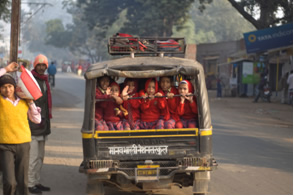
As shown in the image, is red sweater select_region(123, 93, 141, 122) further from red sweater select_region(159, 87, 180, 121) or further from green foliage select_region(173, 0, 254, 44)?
green foliage select_region(173, 0, 254, 44)

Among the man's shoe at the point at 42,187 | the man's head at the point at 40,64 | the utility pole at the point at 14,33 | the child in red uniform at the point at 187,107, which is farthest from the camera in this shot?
the utility pole at the point at 14,33

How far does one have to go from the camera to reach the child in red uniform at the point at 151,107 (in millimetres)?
6852

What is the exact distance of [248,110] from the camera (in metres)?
21.0

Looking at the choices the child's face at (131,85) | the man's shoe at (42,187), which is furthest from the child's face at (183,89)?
the man's shoe at (42,187)

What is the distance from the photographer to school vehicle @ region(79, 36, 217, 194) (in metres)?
6.43

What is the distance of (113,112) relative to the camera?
6883 mm

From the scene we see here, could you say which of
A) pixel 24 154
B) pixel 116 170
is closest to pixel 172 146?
pixel 116 170

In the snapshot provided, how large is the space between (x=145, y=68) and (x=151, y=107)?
1.89 ft

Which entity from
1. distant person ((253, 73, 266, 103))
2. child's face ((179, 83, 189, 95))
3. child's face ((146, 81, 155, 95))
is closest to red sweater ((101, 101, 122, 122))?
child's face ((146, 81, 155, 95))

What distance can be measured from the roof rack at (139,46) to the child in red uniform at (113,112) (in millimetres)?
832

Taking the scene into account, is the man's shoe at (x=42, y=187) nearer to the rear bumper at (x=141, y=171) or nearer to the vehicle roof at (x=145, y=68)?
the rear bumper at (x=141, y=171)

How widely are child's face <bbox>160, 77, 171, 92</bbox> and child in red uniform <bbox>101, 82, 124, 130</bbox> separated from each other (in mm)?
606

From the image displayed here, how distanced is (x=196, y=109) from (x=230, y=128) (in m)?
8.19

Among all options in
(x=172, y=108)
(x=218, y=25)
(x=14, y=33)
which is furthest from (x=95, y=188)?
(x=218, y=25)
